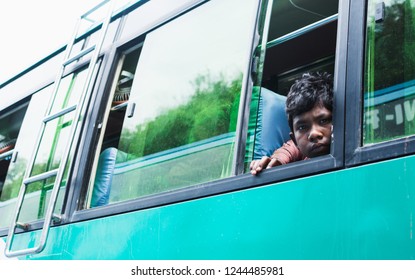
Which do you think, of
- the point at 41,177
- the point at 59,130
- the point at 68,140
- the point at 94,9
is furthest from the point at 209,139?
the point at 94,9

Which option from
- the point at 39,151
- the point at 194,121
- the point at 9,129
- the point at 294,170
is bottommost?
the point at 294,170

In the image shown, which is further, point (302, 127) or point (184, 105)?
point (184, 105)

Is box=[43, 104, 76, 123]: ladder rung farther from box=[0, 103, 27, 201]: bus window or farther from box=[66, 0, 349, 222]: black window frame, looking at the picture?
box=[66, 0, 349, 222]: black window frame

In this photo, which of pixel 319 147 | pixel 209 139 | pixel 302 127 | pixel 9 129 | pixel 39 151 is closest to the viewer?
pixel 319 147

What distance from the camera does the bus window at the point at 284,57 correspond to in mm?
2170

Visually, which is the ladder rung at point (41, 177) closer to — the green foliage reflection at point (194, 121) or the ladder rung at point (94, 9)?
the green foliage reflection at point (194, 121)

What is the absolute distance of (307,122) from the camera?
206 centimetres

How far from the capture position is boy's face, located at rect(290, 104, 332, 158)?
1962 mm

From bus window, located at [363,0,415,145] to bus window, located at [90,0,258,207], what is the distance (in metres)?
0.61

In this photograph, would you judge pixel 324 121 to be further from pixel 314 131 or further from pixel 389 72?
pixel 389 72

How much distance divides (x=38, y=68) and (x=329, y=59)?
2109 millimetres

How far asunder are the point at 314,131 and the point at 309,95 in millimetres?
155

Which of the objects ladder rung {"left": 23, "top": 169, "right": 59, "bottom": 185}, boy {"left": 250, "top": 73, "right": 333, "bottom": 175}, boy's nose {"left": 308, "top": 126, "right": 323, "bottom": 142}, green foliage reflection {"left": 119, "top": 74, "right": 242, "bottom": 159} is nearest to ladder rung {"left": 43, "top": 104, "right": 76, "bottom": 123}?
ladder rung {"left": 23, "top": 169, "right": 59, "bottom": 185}
